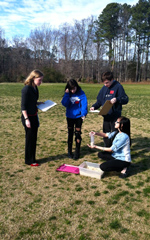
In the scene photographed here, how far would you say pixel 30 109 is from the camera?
4.22m

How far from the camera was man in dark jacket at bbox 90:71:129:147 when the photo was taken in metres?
4.35

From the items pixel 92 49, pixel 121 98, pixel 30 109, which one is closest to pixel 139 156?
pixel 121 98

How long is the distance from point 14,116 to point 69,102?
5.34m

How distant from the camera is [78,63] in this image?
193ft

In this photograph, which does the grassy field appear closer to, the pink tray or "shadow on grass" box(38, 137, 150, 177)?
"shadow on grass" box(38, 137, 150, 177)

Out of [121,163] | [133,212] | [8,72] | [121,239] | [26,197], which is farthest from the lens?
[8,72]

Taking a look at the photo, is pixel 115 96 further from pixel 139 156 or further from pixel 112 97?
pixel 139 156

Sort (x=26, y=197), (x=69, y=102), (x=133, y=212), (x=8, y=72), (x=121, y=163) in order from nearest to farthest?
(x=133, y=212)
(x=26, y=197)
(x=121, y=163)
(x=69, y=102)
(x=8, y=72)

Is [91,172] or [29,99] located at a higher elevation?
[29,99]

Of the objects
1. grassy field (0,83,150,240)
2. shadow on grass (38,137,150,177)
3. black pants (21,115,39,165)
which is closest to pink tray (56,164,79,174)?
grassy field (0,83,150,240)

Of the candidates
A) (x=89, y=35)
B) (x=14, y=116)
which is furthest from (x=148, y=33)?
(x=14, y=116)

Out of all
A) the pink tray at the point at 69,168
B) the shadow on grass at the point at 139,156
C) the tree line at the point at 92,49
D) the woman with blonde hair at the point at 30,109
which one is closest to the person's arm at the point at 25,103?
the woman with blonde hair at the point at 30,109

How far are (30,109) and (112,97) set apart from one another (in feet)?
5.38

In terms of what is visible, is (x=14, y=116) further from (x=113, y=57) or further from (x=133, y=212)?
(x=113, y=57)
